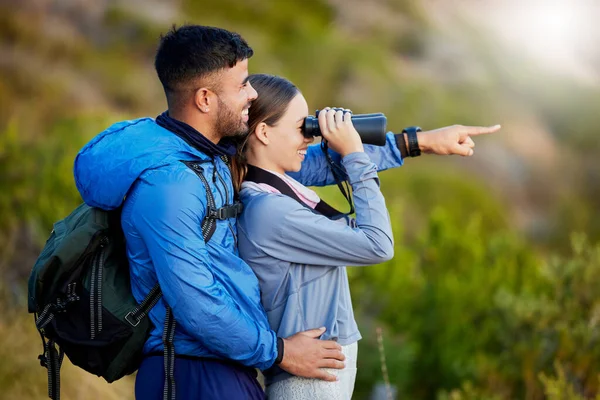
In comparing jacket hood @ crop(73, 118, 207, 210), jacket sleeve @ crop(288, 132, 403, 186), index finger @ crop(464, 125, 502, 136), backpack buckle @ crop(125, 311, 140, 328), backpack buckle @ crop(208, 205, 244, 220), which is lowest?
backpack buckle @ crop(125, 311, 140, 328)

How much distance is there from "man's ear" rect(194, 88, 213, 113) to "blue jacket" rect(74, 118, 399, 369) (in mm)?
136

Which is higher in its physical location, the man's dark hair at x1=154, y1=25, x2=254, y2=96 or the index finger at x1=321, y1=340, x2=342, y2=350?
the man's dark hair at x1=154, y1=25, x2=254, y2=96

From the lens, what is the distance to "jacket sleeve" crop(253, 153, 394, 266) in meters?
2.19

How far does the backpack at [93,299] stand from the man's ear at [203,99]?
0.62ft

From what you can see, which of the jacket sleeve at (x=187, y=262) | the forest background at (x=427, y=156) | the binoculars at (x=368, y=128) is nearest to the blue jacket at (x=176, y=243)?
the jacket sleeve at (x=187, y=262)

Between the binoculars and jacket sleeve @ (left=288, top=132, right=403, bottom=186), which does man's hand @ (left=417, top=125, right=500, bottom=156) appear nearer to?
jacket sleeve @ (left=288, top=132, right=403, bottom=186)

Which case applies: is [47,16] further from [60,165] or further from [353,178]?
[353,178]

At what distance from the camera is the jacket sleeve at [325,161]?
275 centimetres

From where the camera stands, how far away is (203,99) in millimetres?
2201

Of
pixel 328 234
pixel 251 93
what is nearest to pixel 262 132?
pixel 251 93

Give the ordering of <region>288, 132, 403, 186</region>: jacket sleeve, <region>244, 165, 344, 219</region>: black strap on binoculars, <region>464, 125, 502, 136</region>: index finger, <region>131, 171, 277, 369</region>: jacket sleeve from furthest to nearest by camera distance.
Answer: <region>288, 132, 403, 186</region>: jacket sleeve < <region>464, 125, 502, 136</region>: index finger < <region>244, 165, 344, 219</region>: black strap on binoculars < <region>131, 171, 277, 369</region>: jacket sleeve

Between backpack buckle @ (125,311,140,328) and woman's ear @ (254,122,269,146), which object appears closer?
backpack buckle @ (125,311,140,328)

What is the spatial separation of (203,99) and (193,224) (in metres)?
0.41

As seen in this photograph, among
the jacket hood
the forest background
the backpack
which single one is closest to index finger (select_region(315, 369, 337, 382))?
the backpack
